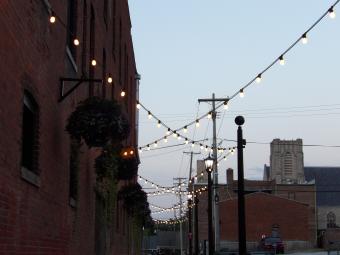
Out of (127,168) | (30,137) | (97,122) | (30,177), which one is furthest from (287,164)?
(30,177)

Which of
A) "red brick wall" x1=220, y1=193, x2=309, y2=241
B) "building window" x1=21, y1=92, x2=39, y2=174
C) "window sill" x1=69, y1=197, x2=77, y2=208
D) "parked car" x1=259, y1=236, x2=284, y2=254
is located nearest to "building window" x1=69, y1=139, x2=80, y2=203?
"window sill" x1=69, y1=197, x2=77, y2=208

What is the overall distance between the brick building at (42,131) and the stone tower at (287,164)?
98.9m

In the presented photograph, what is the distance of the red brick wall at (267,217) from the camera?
276 feet

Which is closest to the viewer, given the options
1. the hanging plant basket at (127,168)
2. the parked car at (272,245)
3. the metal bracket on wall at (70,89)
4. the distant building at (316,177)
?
the metal bracket on wall at (70,89)

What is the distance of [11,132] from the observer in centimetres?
896

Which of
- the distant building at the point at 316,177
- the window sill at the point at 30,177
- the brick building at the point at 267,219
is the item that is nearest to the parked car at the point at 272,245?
the brick building at the point at 267,219

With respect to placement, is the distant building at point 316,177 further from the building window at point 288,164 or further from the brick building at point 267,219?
the brick building at point 267,219

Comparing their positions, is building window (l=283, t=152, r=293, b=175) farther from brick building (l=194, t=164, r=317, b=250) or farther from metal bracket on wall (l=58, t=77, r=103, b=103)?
metal bracket on wall (l=58, t=77, r=103, b=103)

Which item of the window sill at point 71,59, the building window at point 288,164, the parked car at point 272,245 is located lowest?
the parked car at point 272,245

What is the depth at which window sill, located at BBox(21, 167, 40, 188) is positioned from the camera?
9.64 m

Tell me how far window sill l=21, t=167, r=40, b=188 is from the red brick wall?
7432cm

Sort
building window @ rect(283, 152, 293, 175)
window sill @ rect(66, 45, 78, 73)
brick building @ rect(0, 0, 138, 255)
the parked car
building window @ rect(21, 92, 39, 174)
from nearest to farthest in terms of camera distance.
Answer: brick building @ rect(0, 0, 138, 255), building window @ rect(21, 92, 39, 174), window sill @ rect(66, 45, 78, 73), the parked car, building window @ rect(283, 152, 293, 175)

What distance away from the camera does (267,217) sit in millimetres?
84750

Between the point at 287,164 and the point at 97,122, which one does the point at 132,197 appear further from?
the point at 287,164
